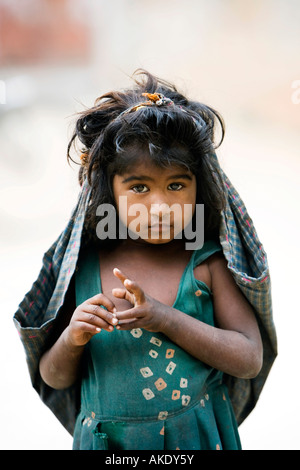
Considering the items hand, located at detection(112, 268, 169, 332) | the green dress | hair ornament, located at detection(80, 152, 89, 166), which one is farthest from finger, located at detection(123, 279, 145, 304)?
hair ornament, located at detection(80, 152, 89, 166)

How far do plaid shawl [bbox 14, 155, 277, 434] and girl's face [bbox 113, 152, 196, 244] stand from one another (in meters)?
0.14

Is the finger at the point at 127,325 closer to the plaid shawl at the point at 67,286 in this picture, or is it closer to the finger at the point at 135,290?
the finger at the point at 135,290

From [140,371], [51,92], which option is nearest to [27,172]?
[51,92]

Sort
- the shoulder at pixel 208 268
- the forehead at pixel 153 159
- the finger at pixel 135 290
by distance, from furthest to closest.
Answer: the shoulder at pixel 208 268, the forehead at pixel 153 159, the finger at pixel 135 290

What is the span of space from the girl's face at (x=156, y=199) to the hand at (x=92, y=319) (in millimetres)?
193

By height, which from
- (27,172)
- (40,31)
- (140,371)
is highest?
(40,31)

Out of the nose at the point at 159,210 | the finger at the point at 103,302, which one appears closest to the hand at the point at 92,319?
the finger at the point at 103,302

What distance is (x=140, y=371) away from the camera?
1357 mm

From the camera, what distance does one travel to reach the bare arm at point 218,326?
126 centimetres

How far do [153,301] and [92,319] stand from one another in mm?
135

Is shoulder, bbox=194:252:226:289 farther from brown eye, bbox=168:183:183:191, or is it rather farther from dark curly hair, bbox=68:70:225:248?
brown eye, bbox=168:183:183:191

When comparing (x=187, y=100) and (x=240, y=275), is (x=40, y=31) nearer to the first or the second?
(x=187, y=100)

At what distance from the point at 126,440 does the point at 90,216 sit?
1.76ft

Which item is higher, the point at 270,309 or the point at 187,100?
the point at 187,100
